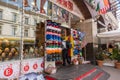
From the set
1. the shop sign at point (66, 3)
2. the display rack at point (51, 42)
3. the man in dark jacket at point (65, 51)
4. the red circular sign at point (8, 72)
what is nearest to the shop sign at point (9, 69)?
the red circular sign at point (8, 72)

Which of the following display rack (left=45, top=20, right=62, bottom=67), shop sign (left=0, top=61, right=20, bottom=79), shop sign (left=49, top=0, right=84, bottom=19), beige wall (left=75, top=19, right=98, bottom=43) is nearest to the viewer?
shop sign (left=0, top=61, right=20, bottom=79)

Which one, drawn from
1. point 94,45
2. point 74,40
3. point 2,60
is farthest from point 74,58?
point 2,60

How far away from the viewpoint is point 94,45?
795 cm

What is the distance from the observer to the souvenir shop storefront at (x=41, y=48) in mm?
3412

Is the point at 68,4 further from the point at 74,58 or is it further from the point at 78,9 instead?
the point at 74,58

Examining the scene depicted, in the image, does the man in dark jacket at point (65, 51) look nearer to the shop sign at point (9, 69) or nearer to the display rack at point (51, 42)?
the display rack at point (51, 42)

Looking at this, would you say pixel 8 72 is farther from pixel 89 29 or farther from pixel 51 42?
pixel 89 29

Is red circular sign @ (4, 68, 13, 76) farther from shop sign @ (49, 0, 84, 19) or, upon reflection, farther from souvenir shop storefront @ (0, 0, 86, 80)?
shop sign @ (49, 0, 84, 19)

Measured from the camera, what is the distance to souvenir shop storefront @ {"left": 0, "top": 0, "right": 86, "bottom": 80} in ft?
11.2

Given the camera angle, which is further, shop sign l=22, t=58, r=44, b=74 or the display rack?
the display rack

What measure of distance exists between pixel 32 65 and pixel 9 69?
86cm

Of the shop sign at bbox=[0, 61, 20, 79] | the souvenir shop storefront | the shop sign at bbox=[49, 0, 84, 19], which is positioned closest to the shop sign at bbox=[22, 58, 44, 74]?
the souvenir shop storefront

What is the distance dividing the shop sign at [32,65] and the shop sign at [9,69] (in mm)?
235

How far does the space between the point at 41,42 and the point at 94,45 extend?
14.6 ft
